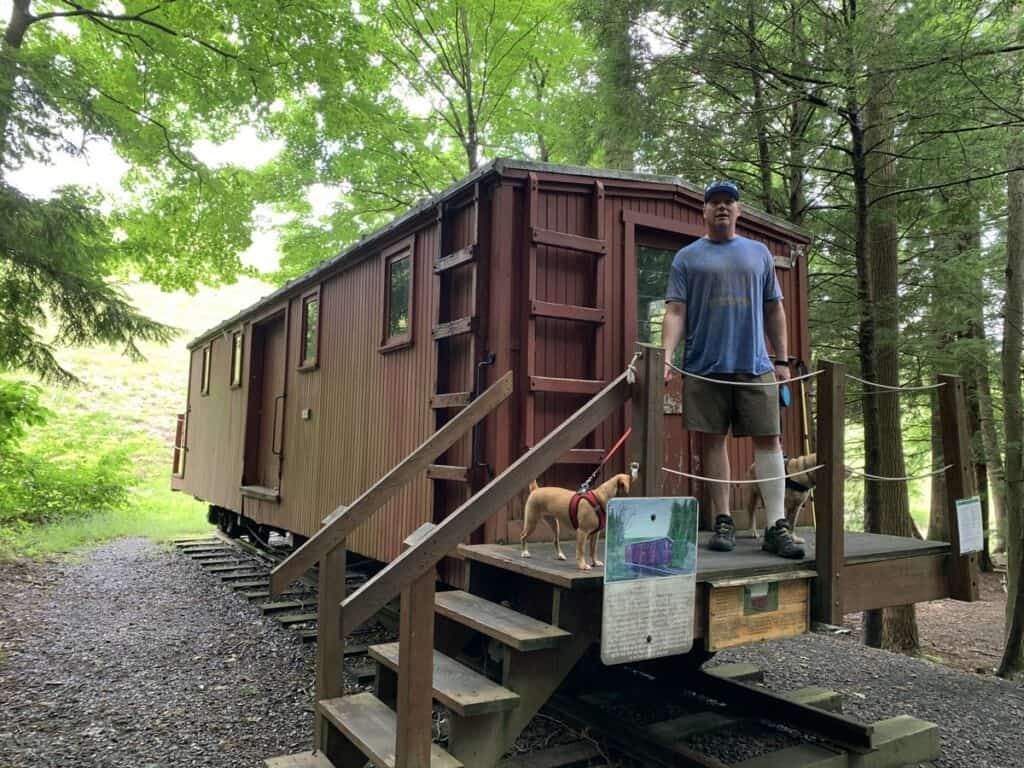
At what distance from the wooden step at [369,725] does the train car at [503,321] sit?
49.7 inches

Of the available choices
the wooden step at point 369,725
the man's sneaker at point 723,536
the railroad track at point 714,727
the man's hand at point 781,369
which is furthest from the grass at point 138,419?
the man's hand at point 781,369

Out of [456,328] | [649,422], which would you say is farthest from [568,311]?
[649,422]

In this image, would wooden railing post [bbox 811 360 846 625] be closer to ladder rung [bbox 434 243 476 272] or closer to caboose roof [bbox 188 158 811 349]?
caboose roof [bbox 188 158 811 349]

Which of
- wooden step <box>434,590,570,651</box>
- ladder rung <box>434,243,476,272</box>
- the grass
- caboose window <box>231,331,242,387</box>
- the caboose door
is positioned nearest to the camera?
wooden step <box>434,590,570,651</box>

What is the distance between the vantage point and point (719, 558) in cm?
343

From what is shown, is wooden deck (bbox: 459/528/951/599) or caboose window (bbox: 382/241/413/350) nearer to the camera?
wooden deck (bbox: 459/528/951/599)

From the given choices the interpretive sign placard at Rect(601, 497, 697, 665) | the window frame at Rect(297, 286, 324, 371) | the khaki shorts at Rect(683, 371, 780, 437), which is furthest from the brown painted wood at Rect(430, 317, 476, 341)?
the window frame at Rect(297, 286, 324, 371)

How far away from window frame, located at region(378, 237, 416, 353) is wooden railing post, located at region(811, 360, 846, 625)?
3.05 metres

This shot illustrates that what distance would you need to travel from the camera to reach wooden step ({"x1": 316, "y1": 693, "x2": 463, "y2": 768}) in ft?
8.77

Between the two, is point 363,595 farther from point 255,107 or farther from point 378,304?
point 255,107

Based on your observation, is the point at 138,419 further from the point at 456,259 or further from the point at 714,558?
the point at 714,558

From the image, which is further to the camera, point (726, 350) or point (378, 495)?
point (378, 495)

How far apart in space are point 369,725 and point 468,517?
1052 millimetres

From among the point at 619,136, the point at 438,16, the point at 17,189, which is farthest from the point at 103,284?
the point at 438,16
